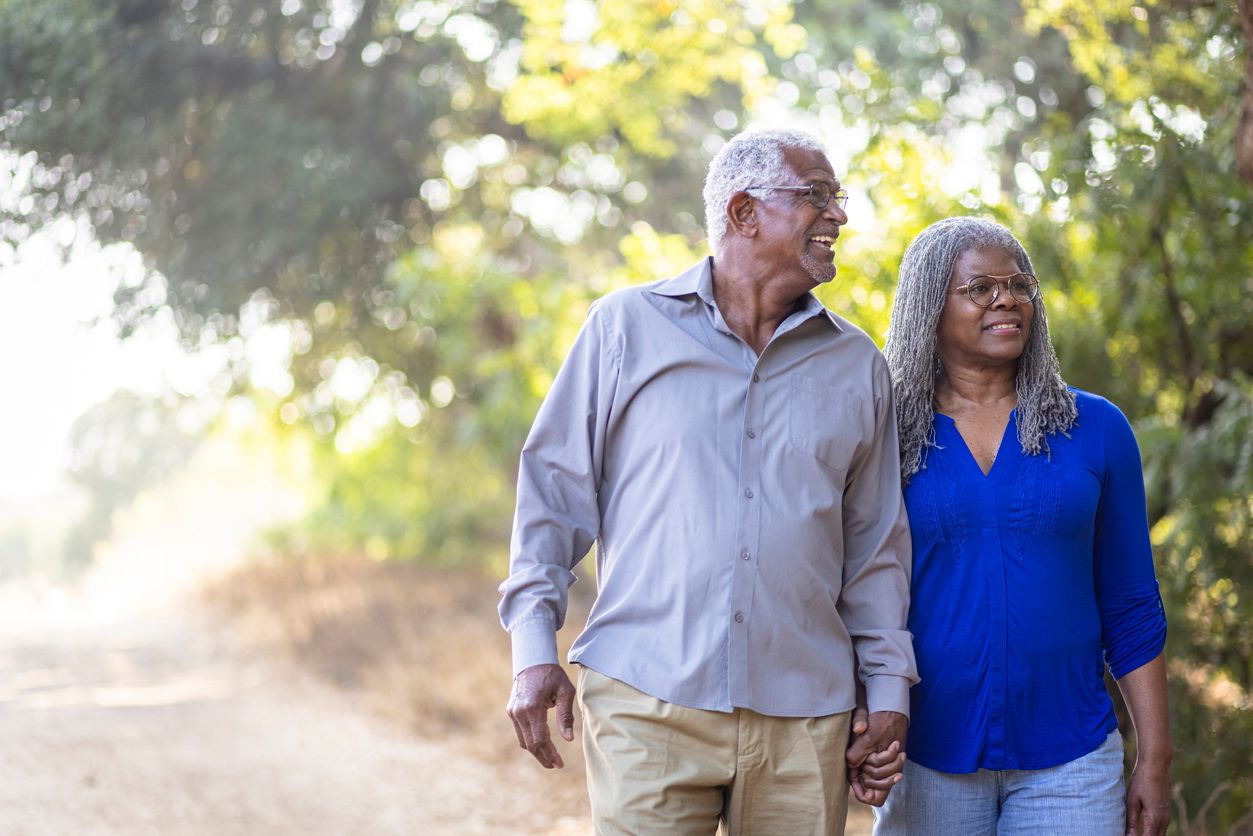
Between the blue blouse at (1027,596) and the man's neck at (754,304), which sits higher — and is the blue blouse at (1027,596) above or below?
below

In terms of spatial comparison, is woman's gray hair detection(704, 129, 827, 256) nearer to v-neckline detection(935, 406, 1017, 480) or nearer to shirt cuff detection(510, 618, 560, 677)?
v-neckline detection(935, 406, 1017, 480)

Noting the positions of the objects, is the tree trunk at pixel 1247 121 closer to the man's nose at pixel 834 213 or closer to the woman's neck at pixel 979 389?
the woman's neck at pixel 979 389

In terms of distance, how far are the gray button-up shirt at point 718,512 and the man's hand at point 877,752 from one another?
0.14 feet

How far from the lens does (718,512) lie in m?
2.83

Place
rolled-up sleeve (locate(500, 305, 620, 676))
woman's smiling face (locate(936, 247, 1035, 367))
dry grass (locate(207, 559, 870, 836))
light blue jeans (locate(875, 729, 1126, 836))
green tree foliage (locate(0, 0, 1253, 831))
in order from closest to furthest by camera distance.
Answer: light blue jeans (locate(875, 729, 1126, 836))
rolled-up sleeve (locate(500, 305, 620, 676))
woman's smiling face (locate(936, 247, 1035, 367))
green tree foliage (locate(0, 0, 1253, 831))
dry grass (locate(207, 559, 870, 836))

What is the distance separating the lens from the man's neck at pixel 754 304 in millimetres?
3059

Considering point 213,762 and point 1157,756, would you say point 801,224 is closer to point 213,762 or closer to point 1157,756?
point 1157,756

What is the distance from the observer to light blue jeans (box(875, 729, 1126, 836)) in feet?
9.05

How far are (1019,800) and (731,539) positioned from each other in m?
0.81

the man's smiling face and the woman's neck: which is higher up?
the man's smiling face

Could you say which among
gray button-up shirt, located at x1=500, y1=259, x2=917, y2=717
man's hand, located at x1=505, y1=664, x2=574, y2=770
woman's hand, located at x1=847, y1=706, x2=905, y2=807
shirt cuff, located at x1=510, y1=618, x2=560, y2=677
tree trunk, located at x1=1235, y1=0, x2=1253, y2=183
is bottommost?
woman's hand, located at x1=847, y1=706, x2=905, y2=807

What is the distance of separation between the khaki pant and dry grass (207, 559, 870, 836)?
331cm

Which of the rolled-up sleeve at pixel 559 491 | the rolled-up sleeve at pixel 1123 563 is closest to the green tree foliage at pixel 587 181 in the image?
the rolled-up sleeve at pixel 1123 563

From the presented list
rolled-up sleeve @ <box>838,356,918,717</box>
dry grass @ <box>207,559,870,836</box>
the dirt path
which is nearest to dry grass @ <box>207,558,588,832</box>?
dry grass @ <box>207,559,870,836</box>
